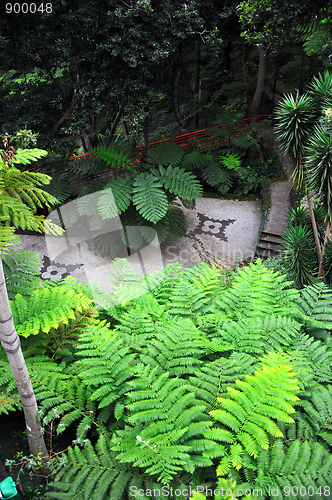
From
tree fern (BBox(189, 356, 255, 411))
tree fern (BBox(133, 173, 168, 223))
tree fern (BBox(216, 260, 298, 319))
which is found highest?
tree fern (BBox(133, 173, 168, 223))

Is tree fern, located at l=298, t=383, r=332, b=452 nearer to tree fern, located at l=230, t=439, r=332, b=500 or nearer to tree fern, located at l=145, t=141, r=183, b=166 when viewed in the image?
tree fern, located at l=230, t=439, r=332, b=500

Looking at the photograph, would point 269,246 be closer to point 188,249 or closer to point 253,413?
point 188,249

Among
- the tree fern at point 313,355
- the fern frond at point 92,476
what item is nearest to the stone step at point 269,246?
the tree fern at point 313,355

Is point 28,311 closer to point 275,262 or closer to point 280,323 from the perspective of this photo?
point 280,323

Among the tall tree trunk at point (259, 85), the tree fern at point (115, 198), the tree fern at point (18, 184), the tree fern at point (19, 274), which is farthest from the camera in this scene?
the tall tree trunk at point (259, 85)

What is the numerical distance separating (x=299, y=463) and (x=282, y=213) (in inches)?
299

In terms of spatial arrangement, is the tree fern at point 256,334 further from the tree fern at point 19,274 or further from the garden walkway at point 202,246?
the garden walkway at point 202,246

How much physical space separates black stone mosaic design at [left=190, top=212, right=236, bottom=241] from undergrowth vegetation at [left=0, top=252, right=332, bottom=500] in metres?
5.15

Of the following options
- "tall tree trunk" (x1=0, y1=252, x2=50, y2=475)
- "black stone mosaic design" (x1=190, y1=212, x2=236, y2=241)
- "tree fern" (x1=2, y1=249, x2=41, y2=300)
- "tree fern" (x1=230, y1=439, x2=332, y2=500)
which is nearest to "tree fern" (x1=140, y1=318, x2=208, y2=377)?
"tree fern" (x1=230, y1=439, x2=332, y2=500)

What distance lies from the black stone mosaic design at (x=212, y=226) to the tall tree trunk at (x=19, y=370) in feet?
22.8

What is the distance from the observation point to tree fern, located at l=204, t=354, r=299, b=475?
88.7 inches

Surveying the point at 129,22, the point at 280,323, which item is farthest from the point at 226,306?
the point at 129,22

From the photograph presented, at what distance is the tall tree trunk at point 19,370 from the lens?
6.67ft

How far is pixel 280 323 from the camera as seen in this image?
3334 millimetres
